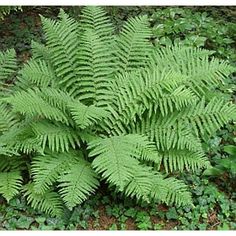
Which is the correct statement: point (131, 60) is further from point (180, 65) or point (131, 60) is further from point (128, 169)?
point (128, 169)

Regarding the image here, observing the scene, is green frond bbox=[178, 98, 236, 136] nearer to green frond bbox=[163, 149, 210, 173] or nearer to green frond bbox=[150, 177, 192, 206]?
green frond bbox=[163, 149, 210, 173]

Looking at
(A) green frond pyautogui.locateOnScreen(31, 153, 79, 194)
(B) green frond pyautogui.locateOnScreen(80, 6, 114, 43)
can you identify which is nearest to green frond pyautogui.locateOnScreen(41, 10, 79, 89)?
(B) green frond pyautogui.locateOnScreen(80, 6, 114, 43)

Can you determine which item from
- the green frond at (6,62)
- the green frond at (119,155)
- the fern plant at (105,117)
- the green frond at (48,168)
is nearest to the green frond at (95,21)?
the fern plant at (105,117)

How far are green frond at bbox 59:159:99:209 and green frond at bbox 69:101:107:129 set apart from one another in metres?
0.36

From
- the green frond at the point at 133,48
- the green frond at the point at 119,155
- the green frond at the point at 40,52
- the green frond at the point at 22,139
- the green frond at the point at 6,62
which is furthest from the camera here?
the green frond at the point at 6,62

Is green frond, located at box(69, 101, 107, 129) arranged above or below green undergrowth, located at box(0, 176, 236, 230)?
above

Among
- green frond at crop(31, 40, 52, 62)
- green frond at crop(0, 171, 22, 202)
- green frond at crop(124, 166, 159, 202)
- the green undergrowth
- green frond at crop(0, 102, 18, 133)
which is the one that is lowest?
the green undergrowth

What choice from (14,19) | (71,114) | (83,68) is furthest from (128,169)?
(14,19)

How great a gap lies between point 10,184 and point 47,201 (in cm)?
34

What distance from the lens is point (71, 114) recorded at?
468 cm

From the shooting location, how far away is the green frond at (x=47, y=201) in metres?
4.52

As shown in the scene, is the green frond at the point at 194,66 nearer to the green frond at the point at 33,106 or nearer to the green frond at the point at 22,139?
the green frond at the point at 33,106

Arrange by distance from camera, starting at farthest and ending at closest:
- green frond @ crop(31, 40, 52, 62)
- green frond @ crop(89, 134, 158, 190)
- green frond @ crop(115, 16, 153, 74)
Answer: green frond @ crop(31, 40, 52, 62) → green frond @ crop(115, 16, 153, 74) → green frond @ crop(89, 134, 158, 190)

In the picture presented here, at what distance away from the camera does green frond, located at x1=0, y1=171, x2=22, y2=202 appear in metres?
4.49
